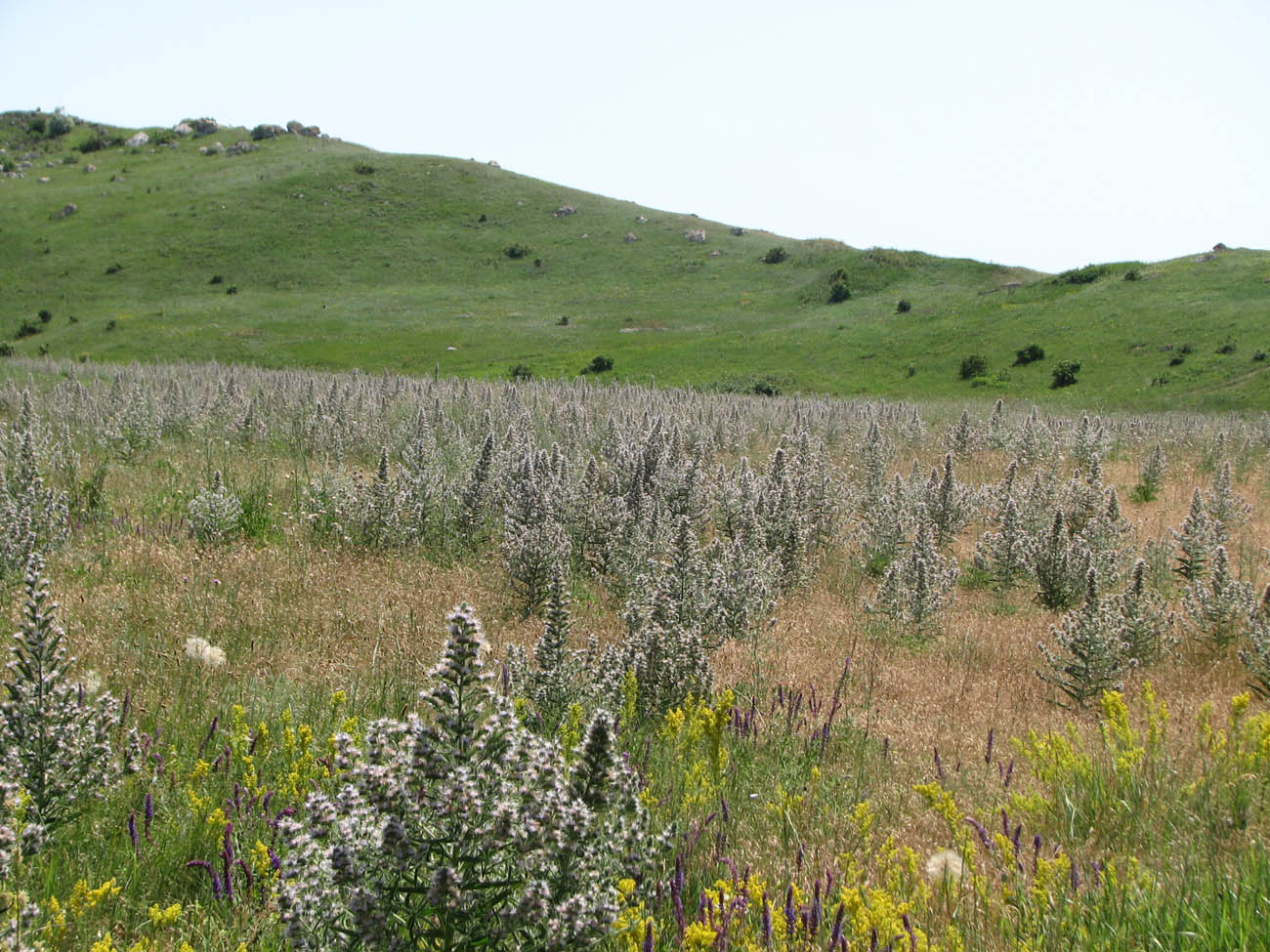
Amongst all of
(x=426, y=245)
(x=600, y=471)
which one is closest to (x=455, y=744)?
(x=600, y=471)

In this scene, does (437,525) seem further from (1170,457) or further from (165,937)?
(1170,457)

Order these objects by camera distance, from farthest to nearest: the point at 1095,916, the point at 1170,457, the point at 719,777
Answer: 1. the point at 1170,457
2. the point at 719,777
3. the point at 1095,916

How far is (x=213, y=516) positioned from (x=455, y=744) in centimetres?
691

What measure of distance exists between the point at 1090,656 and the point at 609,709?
3.96 meters

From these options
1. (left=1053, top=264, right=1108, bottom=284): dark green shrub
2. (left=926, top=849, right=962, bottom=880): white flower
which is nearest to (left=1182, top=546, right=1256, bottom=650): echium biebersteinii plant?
(left=926, top=849, right=962, bottom=880): white flower

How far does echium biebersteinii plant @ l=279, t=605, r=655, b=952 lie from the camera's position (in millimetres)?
2023

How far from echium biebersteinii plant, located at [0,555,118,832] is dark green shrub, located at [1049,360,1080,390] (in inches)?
1660

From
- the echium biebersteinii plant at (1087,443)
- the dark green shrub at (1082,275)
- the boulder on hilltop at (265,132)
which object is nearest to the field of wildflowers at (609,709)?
the echium biebersteinii plant at (1087,443)

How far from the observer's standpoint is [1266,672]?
19.5 feet

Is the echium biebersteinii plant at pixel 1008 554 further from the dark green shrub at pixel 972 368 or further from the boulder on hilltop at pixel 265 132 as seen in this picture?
the boulder on hilltop at pixel 265 132

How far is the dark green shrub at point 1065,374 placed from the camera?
38406 millimetres

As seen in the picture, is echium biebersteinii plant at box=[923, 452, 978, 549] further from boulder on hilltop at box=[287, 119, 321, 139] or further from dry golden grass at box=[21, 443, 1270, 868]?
boulder on hilltop at box=[287, 119, 321, 139]

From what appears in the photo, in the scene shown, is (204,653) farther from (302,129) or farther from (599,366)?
(302,129)

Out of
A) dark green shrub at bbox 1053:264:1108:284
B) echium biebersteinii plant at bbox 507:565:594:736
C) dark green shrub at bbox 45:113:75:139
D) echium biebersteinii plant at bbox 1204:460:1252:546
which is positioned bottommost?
echium biebersteinii plant at bbox 507:565:594:736
